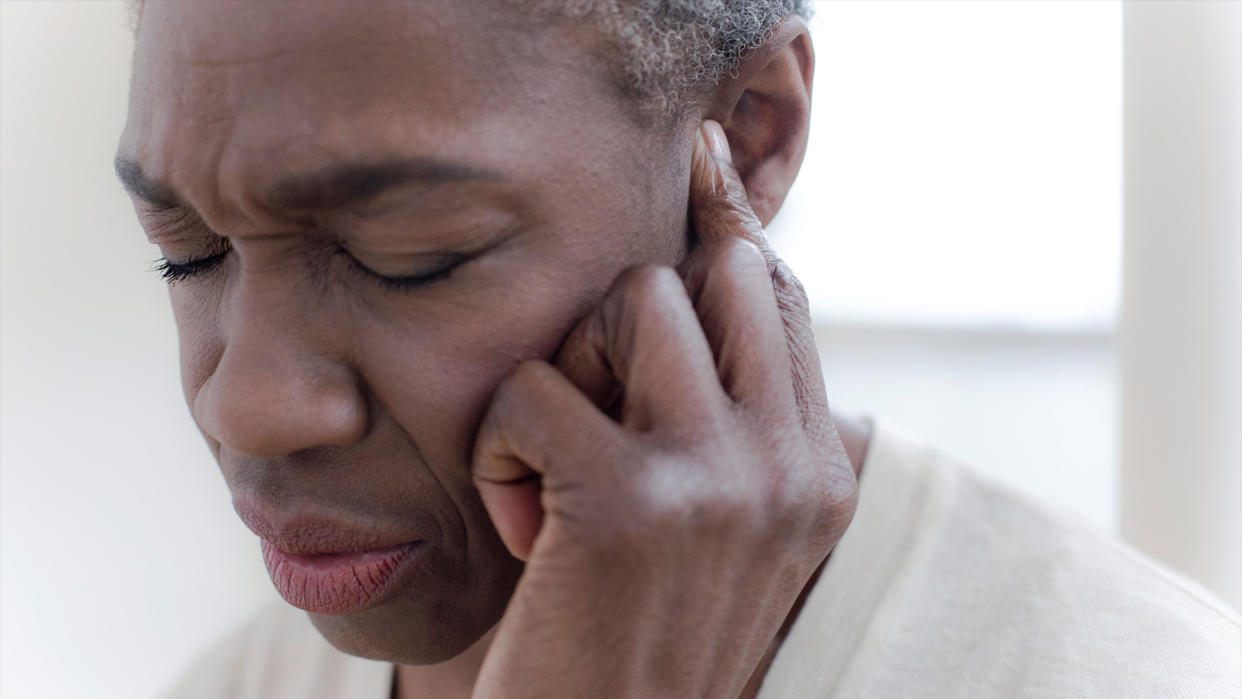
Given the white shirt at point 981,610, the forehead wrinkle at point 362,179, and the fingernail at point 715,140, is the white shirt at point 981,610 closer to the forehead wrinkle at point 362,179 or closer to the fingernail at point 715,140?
the fingernail at point 715,140

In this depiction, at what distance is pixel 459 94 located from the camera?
833 millimetres

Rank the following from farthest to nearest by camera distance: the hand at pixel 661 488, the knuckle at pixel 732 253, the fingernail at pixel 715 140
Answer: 1. the fingernail at pixel 715 140
2. the knuckle at pixel 732 253
3. the hand at pixel 661 488

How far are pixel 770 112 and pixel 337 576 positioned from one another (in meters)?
0.63

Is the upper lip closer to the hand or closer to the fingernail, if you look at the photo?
the hand

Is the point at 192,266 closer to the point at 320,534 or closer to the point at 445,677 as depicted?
the point at 320,534

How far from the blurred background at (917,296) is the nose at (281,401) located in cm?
87

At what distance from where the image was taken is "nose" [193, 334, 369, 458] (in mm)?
862

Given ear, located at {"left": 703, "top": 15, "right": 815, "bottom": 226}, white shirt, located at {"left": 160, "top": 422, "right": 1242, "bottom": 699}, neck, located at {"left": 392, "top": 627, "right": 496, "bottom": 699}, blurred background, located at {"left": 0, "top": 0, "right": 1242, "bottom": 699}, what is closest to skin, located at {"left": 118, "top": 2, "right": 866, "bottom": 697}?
ear, located at {"left": 703, "top": 15, "right": 815, "bottom": 226}

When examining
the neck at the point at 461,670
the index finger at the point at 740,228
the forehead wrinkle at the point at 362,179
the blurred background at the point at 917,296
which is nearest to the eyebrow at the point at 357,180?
the forehead wrinkle at the point at 362,179

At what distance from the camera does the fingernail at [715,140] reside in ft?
3.35

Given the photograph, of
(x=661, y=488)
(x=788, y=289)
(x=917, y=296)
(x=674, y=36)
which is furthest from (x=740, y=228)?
(x=917, y=296)

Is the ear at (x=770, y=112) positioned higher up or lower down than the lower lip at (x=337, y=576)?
higher up

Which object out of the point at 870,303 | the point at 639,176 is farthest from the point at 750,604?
the point at 870,303

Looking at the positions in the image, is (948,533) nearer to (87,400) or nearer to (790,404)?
(790,404)
